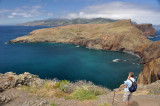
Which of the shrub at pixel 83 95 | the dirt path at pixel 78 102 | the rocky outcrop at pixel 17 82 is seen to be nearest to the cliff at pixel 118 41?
the dirt path at pixel 78 102

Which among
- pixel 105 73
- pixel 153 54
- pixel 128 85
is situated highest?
pixel 128 85

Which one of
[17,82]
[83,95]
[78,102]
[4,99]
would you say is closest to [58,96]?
[78,102]

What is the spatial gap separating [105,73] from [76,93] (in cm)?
2954

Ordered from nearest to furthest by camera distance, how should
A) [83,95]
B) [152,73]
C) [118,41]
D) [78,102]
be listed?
[78,102] → [83,95] → [152,73] → [118,41]

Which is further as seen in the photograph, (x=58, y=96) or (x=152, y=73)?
(x=152, y=73)

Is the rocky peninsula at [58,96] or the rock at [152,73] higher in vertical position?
the rocky peninsula at [58,96]

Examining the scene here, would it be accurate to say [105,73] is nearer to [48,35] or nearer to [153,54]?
[153,54]

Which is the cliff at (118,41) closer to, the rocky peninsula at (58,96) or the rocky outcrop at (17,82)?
the rocky peninsula at (58,96)

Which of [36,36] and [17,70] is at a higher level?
[36,36]

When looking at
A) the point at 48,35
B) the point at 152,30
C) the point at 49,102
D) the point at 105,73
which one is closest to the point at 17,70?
the point at 105,73

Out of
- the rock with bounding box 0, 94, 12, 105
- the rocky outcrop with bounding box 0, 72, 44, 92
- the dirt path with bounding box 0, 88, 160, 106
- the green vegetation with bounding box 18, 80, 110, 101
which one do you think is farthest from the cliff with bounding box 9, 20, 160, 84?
the rock with bounding box 0, 94, 12, 105

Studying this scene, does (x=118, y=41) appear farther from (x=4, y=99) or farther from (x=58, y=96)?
(x=4, y=99)

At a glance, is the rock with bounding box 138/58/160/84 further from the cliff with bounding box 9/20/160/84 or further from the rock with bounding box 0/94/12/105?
the rock with bounding box 0/94/12/105

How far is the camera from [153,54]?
4516 centimetres
